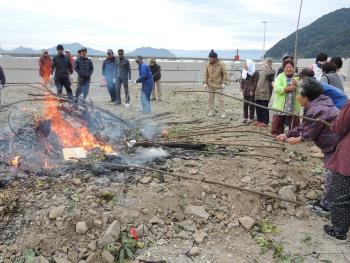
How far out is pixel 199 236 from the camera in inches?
171

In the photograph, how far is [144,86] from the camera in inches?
440

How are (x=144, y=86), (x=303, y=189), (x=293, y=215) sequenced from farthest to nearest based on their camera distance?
(x=144, y=86) → (x=303, y=189) → (x=293, y=215)

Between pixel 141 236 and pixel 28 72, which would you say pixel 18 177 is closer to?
pixel 141 236

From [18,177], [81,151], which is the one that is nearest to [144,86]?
[81,151]

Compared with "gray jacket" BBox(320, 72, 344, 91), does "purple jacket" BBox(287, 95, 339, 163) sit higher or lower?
lower

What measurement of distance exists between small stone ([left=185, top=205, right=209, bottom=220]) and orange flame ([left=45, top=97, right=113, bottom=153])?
79.5 inches

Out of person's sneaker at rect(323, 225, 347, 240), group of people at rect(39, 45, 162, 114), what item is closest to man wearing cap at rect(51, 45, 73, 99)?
group of people at rect(39, 45, 162, 114)

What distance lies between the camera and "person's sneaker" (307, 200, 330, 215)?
5.02m

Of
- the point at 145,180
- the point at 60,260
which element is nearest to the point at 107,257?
the point at 60,260

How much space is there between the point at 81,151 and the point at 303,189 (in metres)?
3.51

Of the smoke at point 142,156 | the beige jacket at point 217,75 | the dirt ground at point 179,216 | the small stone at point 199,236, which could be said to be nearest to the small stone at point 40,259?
the dirt ground at point 179,216

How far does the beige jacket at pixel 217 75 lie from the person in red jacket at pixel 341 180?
5.97 meters

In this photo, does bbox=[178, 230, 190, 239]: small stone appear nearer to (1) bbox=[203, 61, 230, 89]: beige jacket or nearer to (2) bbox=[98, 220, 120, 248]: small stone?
Result: (2) bbox=[98, 220, 120, 248]: small stone

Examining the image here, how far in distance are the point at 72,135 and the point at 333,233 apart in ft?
14.4
